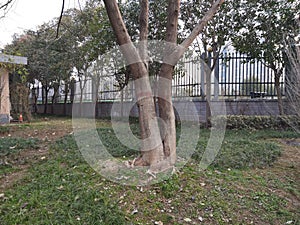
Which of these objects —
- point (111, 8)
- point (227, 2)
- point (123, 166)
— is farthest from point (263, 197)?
point (227, 2)

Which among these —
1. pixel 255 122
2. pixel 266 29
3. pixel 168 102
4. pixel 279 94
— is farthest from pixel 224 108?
pixel 168 102

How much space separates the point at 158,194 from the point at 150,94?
1220 millimetres

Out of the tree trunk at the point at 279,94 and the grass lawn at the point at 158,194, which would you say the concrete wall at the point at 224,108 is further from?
the grass lawn at the point at 158,194

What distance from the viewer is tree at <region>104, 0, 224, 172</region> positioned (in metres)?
2.99

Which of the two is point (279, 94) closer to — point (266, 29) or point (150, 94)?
point (266, 29)

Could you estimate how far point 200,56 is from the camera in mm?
7852

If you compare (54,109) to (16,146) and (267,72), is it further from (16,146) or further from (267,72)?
(267,72)

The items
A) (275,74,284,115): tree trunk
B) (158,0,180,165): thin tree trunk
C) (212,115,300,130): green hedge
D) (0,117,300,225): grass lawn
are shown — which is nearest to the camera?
(0,117,300,225): grass lawn

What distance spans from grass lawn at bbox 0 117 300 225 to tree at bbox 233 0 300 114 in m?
3.98

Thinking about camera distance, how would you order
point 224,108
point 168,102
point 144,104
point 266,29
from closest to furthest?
1. point 144,104
2. point 168,102
3. point 266,29
4. point 224,108

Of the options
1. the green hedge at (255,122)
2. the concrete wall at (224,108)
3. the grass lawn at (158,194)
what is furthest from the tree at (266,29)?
the grass lawn at (158,194)

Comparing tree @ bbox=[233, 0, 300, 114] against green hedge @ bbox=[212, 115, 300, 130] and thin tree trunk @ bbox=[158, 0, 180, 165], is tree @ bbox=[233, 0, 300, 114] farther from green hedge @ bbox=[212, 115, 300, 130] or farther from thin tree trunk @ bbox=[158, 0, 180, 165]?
thin tree trunk @ bbox=[158, 0, 180, 165]

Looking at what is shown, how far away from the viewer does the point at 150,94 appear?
3.08 metres

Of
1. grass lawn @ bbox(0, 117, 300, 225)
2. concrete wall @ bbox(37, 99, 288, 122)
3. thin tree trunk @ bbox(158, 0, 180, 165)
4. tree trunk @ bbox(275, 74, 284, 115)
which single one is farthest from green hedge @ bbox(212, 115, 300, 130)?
thin tree trunk @ bbox(158, 0, 180, 165)
